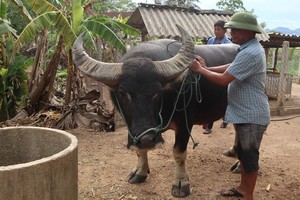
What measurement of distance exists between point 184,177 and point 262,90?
4.24ft

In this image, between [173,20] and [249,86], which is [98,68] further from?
[173,20]

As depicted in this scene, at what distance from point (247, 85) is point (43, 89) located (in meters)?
4.27

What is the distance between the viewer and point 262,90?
3.15 meters

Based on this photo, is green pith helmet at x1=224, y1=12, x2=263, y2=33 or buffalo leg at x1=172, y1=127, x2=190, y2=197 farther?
buffalo leg at x1=172, y1=127, x2=190, y2=197

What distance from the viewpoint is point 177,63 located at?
313cm

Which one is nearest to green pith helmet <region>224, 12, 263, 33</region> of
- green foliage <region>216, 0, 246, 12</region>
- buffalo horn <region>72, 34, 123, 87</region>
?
buffalo horn <region>72, 34, 123, 87</region>

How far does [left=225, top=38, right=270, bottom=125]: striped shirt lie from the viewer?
2.95m

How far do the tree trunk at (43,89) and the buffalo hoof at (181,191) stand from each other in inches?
132

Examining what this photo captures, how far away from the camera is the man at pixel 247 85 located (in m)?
2.97

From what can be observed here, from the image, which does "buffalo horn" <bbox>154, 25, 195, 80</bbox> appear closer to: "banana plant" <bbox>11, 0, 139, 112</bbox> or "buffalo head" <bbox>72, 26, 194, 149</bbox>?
"buffalo head" <bbox>72, 26, 194, 149</bbox>

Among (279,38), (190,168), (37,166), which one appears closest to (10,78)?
(190,168)

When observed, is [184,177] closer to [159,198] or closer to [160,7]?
[159,198]

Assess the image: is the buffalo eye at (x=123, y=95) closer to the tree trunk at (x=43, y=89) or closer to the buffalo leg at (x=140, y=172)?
the buffalo leg at (x=140, y=172)

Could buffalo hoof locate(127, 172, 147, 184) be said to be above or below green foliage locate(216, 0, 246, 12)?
below
